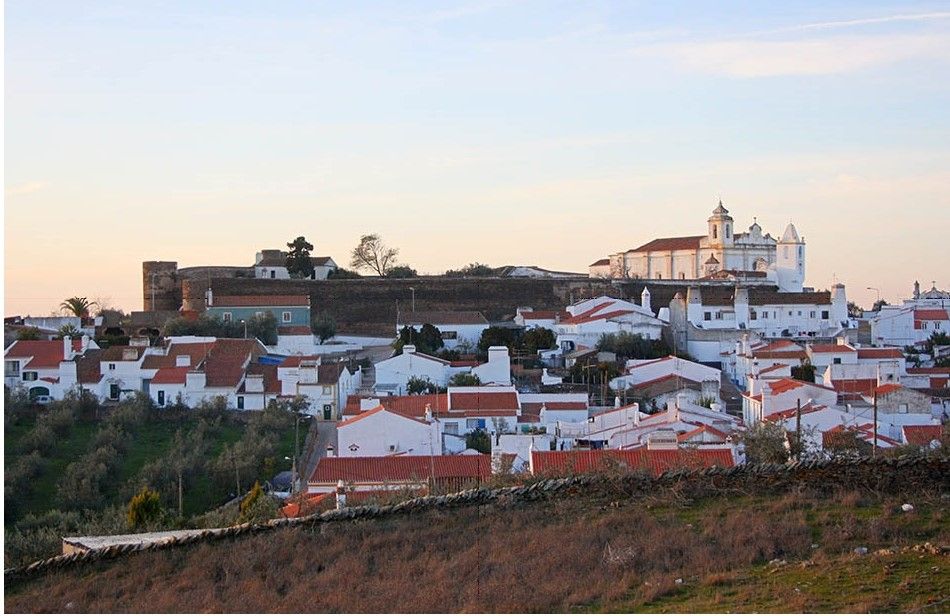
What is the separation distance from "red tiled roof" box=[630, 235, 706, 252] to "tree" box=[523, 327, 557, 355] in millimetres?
14813

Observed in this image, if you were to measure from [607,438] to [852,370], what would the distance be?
7.56 meters

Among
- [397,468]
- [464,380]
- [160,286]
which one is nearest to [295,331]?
[464,380]

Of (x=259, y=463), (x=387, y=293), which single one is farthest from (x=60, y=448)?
(x=387, y=293)

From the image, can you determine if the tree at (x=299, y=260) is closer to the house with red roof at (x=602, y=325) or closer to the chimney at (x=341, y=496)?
the house with red roof at (x=602, y=325)

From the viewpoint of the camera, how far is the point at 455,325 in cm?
3073

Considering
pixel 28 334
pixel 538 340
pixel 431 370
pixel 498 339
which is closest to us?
A: pixel 431 370

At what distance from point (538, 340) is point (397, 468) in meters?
14.5

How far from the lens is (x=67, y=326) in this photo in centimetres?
2820

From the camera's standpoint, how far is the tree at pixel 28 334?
26.1 metres

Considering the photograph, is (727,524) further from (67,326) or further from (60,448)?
(67,326)

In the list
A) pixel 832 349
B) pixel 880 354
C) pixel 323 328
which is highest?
pixel 323 328

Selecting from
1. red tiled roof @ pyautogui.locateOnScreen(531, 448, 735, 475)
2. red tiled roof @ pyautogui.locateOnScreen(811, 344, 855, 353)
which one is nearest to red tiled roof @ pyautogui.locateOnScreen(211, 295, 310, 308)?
red tiled roof @ pyautogui.locateOnScreen(811, 344, 855, 353)

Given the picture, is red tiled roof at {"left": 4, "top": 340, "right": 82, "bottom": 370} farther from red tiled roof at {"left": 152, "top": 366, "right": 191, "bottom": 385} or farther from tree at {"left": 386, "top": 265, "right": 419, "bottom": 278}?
tree at {"left": 386, "top": 265, "right": 419, "bottom": 278}

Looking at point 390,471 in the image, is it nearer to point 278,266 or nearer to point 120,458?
point 120,458
